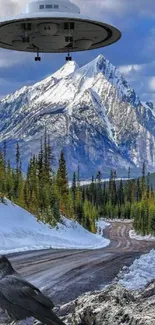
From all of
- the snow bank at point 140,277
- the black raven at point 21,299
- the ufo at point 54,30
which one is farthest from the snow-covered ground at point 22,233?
the black raven at point 21,299

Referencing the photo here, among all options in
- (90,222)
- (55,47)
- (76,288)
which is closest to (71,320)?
(55,47)

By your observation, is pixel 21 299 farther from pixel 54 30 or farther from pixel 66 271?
pixel 66 271

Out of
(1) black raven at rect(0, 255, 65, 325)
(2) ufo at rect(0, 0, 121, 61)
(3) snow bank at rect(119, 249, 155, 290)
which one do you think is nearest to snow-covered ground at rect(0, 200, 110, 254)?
(3) snow bank at rect(119, 249, 155, 290)

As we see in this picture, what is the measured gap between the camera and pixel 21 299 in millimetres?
6895

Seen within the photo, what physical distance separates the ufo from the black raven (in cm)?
535

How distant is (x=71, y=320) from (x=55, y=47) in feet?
22.1

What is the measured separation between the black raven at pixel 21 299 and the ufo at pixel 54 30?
5.35m

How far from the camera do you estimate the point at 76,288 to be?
15953 mm

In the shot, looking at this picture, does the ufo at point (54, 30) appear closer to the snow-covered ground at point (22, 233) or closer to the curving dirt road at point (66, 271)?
the curving dirt road at point (66, 271)

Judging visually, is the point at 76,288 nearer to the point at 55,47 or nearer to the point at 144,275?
the point at 144,275

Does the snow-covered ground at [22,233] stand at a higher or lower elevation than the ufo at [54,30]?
lower

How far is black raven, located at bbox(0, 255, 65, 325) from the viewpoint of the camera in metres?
6.85

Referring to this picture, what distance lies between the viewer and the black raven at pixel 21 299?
6.85 meters

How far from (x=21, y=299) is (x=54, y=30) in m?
6.43
